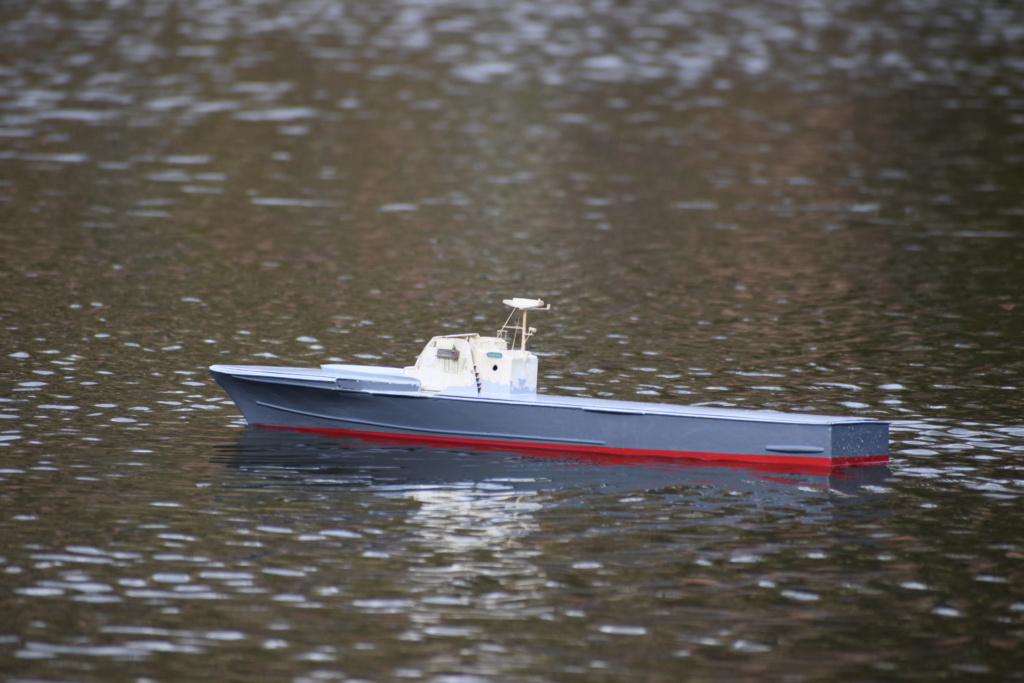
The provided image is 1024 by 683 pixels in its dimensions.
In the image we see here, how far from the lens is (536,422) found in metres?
34.4

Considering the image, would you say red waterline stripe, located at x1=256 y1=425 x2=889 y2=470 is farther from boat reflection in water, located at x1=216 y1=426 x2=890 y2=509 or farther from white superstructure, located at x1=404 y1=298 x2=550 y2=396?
white superstructure, located at x1=404 y1=298 x2=550 y2=396

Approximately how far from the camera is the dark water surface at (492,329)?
2384 cm

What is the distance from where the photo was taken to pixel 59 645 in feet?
74.0

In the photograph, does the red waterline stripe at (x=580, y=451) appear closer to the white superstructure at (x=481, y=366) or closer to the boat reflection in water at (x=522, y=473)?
the boat reflection in water at (x=522, y=473)

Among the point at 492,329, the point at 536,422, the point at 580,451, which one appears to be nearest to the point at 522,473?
the point at 536,422

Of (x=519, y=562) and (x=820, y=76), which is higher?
(x=820, y=76)

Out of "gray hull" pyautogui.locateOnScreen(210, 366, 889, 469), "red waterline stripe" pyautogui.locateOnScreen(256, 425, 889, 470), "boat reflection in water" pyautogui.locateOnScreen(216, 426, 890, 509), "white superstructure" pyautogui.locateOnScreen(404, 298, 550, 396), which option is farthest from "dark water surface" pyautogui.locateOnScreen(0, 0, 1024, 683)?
"white superstructure" pyautogui.locateOnScreen(404, 298, 550, 396)

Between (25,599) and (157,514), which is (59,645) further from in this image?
(157,514)

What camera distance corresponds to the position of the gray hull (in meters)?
33.2

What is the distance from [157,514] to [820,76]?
301 feet

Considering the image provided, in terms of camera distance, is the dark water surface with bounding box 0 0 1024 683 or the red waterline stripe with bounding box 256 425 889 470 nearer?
the dark water surface with bounding box 0 0 1024 683

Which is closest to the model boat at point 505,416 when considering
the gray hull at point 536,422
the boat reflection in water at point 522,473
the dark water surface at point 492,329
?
the gray hull at point 536,422

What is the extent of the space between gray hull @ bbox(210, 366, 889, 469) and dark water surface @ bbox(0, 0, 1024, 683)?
667 millimetres

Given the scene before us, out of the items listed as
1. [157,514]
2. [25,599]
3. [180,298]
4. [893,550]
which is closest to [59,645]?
[25,599]
